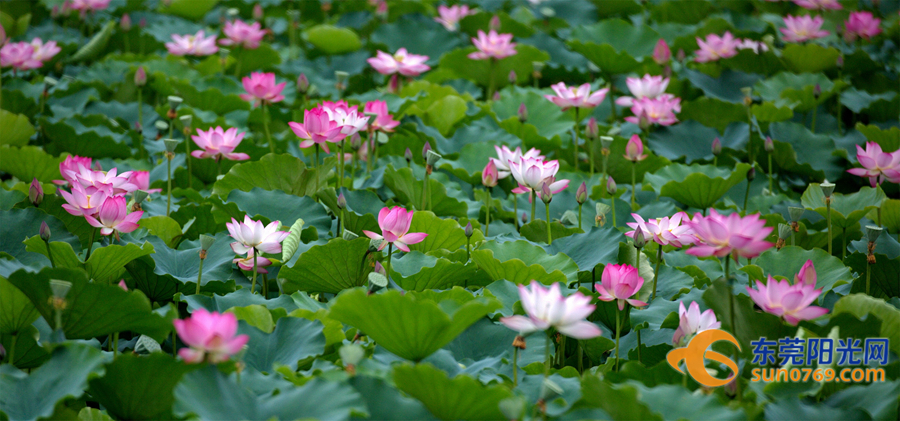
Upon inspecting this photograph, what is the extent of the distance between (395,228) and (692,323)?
51 centimetres

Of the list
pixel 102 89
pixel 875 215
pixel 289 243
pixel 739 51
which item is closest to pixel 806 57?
pixel 739 51

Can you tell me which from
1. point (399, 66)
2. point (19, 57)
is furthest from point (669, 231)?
point (19, 57)

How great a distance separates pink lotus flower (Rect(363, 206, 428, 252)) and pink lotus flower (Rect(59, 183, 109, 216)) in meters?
0.49

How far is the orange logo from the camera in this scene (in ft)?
3.18

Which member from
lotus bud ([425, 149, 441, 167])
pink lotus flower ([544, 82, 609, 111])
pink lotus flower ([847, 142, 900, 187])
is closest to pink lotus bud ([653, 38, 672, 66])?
pink lotus flower ([544, 82, 609, 111])

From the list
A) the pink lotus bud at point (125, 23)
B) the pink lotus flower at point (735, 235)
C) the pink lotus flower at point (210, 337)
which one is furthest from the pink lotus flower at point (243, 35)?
the pink lotus flower at point (735, 235)

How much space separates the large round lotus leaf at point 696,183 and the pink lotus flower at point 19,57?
199 centimetres

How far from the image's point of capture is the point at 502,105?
2256 millimetres

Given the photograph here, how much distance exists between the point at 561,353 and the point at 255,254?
58 centimetres

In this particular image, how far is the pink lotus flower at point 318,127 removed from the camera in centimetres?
141

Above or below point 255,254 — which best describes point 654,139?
below

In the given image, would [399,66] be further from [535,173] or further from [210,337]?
[210,337]

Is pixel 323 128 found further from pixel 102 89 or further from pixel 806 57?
pixel 806 57

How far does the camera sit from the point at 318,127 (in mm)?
1425
